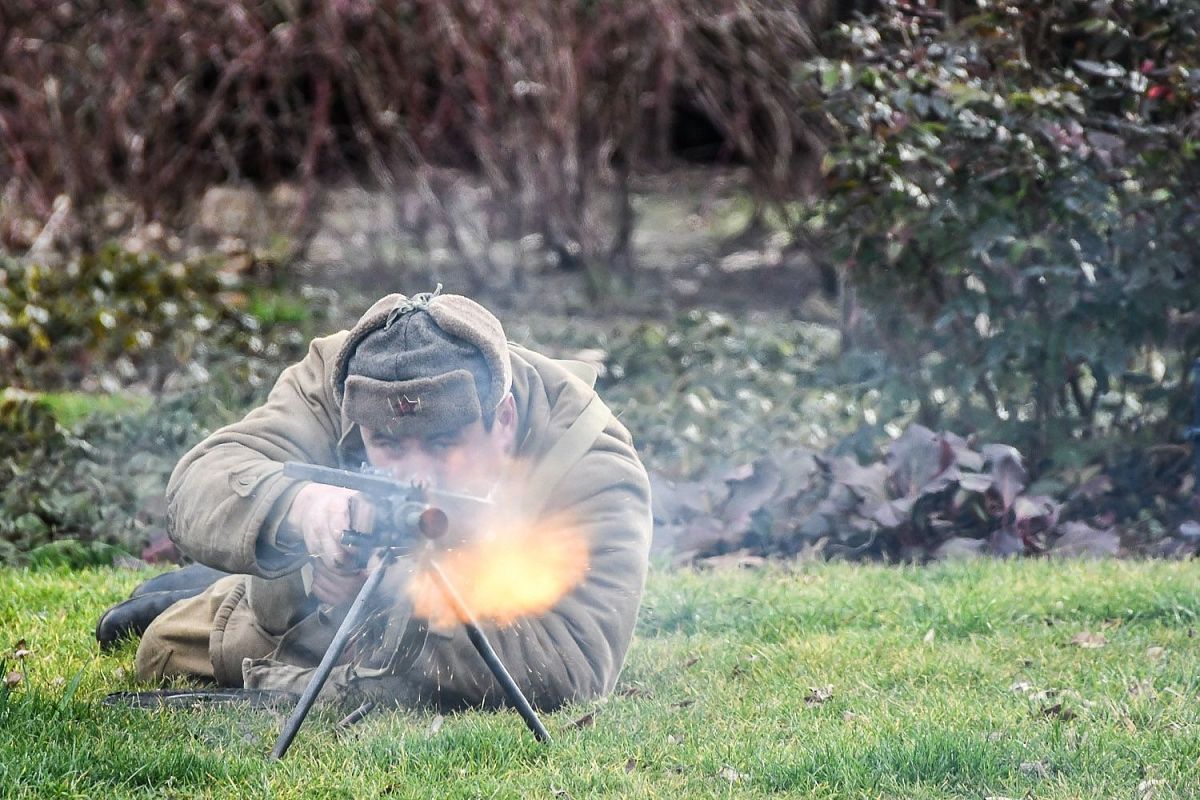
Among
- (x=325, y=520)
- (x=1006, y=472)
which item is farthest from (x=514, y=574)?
(x=1006, y=472)

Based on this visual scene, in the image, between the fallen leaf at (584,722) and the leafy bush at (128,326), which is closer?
the fallen leaf at (584,722)

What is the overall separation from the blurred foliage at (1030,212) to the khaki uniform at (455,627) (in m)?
2.29

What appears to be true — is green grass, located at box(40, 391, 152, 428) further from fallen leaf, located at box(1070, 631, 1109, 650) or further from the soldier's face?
fallen leaf, located at box(1070, 631, 1109, 650)

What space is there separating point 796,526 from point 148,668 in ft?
7.85

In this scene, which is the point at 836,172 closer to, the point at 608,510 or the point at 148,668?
the point at 608,510

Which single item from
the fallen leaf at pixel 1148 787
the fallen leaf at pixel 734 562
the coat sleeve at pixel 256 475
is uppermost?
the coat sleeve at pixel 256 475

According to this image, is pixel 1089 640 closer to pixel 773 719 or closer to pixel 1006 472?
pixel 773 719

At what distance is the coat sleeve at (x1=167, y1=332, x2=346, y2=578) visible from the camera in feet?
11.0

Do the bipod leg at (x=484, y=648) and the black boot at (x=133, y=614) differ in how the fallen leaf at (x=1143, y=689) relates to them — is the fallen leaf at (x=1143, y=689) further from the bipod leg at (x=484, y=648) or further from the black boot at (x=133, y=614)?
→ the black boot at (x=133, y=614)

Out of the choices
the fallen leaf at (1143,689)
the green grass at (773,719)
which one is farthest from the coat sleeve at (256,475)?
the fallen leaf at (1143,689)

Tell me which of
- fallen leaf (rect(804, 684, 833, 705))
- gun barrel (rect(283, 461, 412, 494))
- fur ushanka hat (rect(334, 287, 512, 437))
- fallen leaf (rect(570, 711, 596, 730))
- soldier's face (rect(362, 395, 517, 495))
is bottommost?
fallen leaf (rect(804, 684, 833, 705))


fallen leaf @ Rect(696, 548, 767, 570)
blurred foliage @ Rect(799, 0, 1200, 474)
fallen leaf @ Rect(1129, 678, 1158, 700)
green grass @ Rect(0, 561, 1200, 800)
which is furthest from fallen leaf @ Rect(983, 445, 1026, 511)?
fallen leaf @ Rect(1129, 678, 1158, 700)

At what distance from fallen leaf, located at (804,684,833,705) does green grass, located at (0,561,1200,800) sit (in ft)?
0.05

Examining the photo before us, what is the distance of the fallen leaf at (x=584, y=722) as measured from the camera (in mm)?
3561
